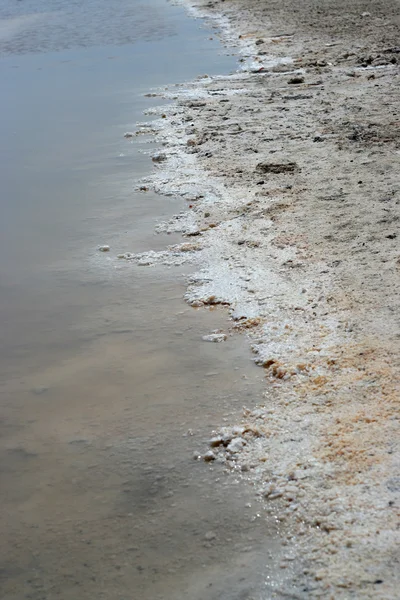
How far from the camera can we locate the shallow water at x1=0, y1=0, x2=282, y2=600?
2662 millimetres

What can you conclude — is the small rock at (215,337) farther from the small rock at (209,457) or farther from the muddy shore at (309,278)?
the small rock at (209,457)

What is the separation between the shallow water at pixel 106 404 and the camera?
2662 mm

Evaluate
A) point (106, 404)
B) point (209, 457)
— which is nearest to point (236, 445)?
point (209, 457)

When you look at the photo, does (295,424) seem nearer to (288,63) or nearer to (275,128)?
(275,128)

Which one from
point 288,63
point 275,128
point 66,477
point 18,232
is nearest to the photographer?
point 66,477

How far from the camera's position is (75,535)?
2818 mm

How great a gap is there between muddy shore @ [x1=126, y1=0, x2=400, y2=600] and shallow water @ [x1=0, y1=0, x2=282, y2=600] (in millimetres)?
152

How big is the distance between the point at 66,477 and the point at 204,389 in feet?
2.64

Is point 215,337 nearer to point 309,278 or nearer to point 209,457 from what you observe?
point 309,278

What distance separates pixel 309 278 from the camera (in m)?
4.43

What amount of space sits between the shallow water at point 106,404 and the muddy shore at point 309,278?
0.50 ft

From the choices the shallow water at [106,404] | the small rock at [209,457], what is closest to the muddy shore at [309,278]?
the small rock at [209,457]

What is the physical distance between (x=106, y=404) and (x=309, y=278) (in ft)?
4.87

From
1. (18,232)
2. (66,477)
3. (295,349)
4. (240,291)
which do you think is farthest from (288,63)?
(66,477)
